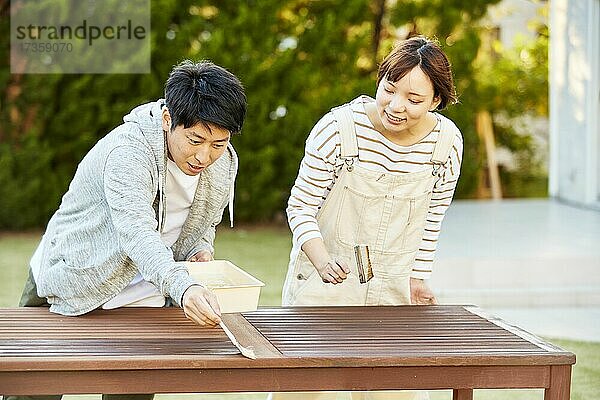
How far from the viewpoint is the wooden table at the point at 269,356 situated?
242 centimetres

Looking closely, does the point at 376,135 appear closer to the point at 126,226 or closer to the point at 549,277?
the point at 126,226

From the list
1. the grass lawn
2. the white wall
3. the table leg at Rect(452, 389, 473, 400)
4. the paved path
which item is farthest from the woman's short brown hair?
the white wall

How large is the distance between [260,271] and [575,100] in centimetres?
364

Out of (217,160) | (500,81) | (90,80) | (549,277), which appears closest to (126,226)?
(217,160)

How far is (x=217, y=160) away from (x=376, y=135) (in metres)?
0.49

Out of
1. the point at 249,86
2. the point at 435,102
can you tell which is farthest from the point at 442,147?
the point at 249,86

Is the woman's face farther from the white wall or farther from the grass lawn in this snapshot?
the white wall

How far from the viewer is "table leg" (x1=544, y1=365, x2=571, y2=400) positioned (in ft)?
8.50

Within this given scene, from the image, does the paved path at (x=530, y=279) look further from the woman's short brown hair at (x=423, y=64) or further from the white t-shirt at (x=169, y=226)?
the white t-shirt at (x=169, y=226)

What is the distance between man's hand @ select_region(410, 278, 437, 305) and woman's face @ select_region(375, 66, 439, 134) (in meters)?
0.55

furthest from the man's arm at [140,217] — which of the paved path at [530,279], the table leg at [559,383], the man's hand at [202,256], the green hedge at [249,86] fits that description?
the green hedge at [249,86]

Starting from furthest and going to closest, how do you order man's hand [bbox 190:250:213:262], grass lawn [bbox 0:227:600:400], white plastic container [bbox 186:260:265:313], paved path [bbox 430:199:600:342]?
paved path [bbox 430:199:600:342], grass lawn [bbox 0:227:600:400], man's hand [bbox 190:250:213:262], white plastic container [bbox 186:260:265:313]

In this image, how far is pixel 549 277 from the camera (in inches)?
262

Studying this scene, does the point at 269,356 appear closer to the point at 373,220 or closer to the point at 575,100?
the point at 373,220
